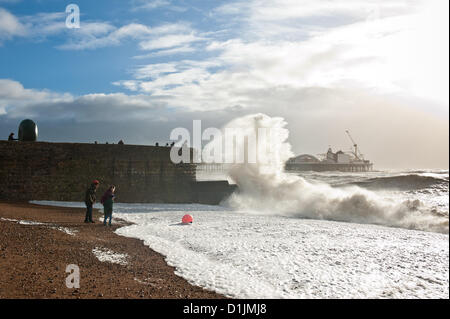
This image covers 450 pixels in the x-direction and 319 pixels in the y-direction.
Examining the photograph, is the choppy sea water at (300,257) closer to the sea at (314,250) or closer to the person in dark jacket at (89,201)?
the sea at (314,250)

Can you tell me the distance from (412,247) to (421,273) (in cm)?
284

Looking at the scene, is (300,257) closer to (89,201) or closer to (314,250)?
(314,250)

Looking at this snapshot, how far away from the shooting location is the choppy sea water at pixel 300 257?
6.70 m

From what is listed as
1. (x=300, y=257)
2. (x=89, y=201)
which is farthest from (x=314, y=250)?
(x=89, y=201)

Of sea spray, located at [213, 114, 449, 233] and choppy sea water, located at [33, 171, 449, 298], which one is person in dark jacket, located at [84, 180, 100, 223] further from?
sea spray, located at [213, 114, 449, 233]

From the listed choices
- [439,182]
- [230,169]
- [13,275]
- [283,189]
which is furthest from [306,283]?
[439,182]

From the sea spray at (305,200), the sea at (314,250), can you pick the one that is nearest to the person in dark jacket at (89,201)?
the sea at (314,250)

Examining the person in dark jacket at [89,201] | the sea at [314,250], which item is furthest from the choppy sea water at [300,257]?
the person in dark jacket at [89,201]

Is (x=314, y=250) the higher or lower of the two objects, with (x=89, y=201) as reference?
lower

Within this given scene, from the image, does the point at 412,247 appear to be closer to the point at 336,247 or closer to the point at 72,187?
the point at 336,247

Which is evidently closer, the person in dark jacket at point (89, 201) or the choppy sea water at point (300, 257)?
the choppy sea water at point (300, 257)

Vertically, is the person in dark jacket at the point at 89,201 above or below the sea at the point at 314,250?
above

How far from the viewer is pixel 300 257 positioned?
8.88 meters
